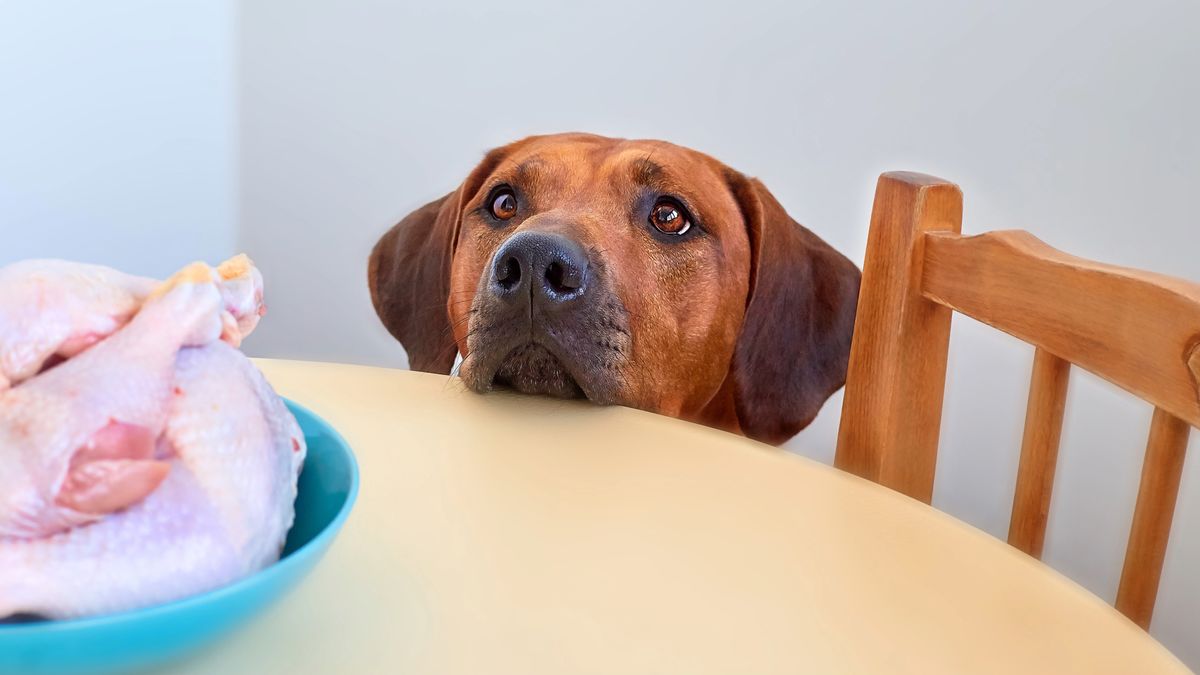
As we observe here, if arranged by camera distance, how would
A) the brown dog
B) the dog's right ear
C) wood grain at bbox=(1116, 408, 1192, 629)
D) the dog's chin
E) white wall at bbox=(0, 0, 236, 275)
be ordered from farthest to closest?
white wall at bbox=(0, 0, 236, 275) < the dog's right ear < the brown dog < the dog's chin < wood grain at bbox=(1116, 408, 1192, 629)

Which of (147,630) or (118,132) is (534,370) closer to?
(147,630)

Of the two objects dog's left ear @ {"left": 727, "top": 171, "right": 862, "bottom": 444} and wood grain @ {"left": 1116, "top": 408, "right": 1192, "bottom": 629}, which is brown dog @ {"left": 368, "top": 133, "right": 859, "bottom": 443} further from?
wood grain @ {"left": 1116, "top": 408, "right": 1192, "bottom": 629}

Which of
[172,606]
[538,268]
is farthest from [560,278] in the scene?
[172,606]

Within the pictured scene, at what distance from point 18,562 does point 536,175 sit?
3.43 ft

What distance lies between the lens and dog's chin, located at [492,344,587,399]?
1.03 metres

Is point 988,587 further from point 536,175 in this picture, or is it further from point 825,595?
point 536,175

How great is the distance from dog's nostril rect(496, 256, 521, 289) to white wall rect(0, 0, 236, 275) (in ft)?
3.96

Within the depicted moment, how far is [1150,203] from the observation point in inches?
51.9

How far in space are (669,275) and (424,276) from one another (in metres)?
0.45

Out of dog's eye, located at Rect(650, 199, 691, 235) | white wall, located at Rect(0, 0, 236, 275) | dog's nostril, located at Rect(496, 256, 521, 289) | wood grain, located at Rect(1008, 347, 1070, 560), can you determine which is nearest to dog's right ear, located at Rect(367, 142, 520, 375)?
dog's eye, located at Rect(650, 199, 691, 235)

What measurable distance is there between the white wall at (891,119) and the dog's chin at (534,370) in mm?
658

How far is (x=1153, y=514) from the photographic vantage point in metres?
0.66

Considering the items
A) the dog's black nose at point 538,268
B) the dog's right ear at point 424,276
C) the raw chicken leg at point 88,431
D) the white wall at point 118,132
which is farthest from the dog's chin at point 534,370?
the white wall at point 118,132

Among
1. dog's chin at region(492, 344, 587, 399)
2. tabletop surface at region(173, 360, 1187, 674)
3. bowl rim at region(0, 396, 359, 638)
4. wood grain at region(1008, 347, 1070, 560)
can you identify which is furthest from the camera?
dog's chin at region(492, 344, 587, 399)
